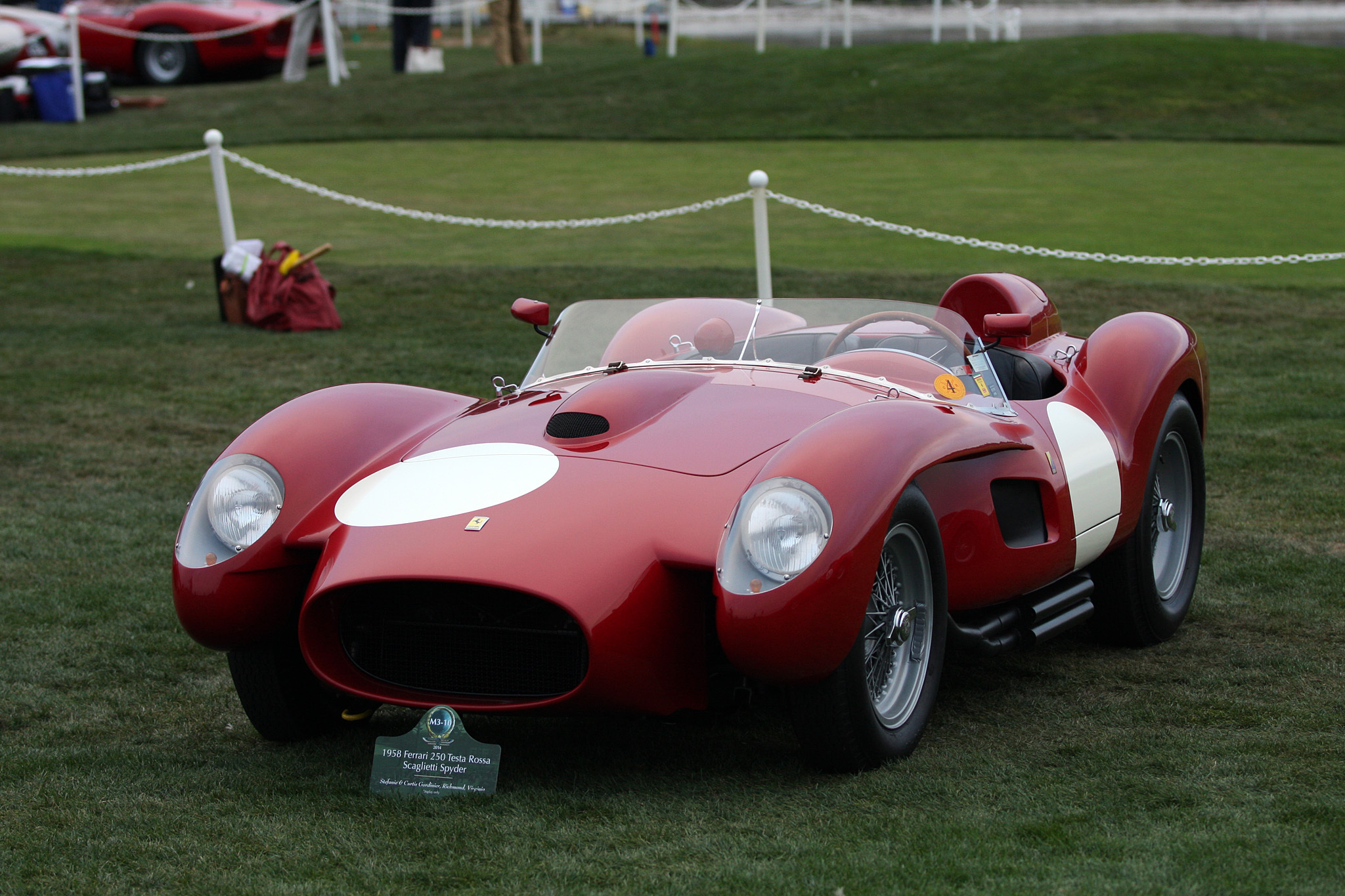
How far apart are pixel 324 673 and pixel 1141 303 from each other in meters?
8.54

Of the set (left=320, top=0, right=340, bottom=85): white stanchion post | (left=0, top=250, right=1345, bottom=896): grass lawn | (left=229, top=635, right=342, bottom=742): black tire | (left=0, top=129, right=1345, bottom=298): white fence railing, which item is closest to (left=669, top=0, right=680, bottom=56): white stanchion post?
(left=320, top=0, right=340, bottom=85): white stanchion post

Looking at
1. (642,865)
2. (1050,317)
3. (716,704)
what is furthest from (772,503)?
(1050,317)

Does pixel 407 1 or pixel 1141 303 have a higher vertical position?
pixel 407 1

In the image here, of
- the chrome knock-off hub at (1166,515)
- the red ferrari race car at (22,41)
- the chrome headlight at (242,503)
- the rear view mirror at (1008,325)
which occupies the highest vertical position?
the red ferrari race car at (22,41)

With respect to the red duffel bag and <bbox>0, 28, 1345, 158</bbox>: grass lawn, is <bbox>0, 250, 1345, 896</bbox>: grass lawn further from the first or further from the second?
<bbox>0, 28, 1345, 158</bbox>: grass lawn

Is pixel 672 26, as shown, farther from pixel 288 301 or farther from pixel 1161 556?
pixel 1161 556

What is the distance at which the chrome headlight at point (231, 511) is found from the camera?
12.5 feet

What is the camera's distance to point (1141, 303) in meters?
10.8

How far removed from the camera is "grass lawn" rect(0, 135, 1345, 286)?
12.6m

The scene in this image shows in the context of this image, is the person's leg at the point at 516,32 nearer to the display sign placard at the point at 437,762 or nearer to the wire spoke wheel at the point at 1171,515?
the wire spoke wheel at the point at 1171,515

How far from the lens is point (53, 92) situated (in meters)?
22.8

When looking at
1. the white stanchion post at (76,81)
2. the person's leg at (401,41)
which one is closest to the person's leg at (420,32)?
the person's leg at (401,41)

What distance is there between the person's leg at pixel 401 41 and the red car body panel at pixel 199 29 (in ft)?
6.32

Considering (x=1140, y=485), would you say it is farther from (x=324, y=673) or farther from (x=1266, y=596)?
(x=324, y=673)
